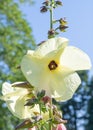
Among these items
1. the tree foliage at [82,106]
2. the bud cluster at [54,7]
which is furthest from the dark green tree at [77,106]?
the bud cluster at [54,7]

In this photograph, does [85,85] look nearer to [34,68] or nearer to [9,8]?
[9,8]

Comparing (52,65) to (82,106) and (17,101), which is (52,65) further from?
(82,106)

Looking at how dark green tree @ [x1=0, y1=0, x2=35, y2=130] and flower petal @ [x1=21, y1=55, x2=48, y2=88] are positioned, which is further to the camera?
dark green tree @ [x1=0, y1=0, x2=35, y2=130]

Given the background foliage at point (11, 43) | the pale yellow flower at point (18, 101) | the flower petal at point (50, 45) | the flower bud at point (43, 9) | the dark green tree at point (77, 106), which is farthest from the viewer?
the dark green tree at point (77, 106)

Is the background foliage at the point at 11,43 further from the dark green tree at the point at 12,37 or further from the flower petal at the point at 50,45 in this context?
A: the flower petal at the point at 50,45

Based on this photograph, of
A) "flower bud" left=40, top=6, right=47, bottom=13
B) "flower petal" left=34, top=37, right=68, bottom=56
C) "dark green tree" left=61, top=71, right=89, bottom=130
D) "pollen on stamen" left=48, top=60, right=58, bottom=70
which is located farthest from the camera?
"dark green tree" left=61, top=71, right=89, bottom=130

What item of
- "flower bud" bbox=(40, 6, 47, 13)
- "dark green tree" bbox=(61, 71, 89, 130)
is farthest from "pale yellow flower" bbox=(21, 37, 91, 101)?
"dark green tree" bbox=(61, 71, 89, 130)

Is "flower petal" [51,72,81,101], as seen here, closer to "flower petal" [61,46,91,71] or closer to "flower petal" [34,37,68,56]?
"flower petal" [61,46,91,71]

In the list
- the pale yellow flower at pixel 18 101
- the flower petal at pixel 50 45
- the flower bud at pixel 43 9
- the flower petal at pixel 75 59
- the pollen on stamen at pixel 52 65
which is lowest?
the pale yellow flower at pixel 18 101
